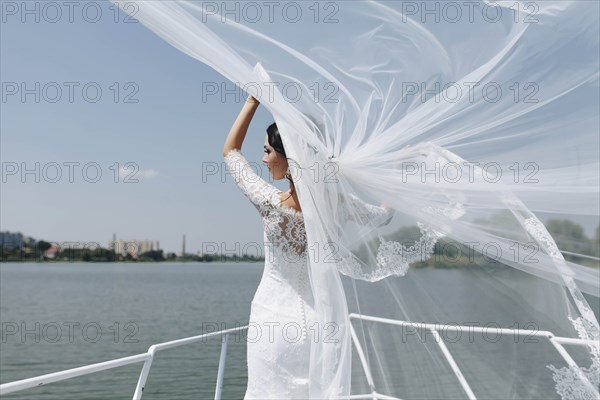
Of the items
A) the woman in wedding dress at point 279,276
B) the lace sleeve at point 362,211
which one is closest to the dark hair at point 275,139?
the woman in wedding dress at point 279,276

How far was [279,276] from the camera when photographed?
196 cm

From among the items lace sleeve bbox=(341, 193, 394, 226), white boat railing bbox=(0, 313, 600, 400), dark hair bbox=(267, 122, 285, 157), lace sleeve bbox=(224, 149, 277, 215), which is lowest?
white boat railing bbox=(0, 313, 600, 400)

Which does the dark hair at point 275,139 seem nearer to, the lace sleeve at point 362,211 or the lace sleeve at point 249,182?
the lace sleeve at point 249,182

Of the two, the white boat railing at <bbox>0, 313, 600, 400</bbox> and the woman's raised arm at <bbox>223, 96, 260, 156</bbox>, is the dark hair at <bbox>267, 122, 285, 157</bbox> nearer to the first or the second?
the woman's raised arm at <bbox>223, 96, 260, 156</bbox>

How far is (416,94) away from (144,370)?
148 cm

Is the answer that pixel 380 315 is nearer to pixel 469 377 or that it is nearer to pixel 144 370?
pixel 469 377

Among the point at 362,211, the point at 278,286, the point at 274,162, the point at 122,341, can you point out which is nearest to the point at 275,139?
the point at 274,162

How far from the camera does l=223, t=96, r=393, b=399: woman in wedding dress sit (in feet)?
6.20

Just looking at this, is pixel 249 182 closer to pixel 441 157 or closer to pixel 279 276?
pixel 279 276

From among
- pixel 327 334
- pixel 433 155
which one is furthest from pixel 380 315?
pixel 433 155

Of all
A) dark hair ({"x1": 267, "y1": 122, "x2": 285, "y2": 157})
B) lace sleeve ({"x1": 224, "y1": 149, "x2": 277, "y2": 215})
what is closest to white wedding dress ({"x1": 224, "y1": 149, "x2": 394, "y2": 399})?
lace sleeve ({"x1": 224, "y1": 149, "x2": 277, "y2": 215})

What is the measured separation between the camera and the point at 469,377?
6.61 feet

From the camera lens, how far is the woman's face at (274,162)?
1910 mm

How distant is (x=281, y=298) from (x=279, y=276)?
7cm
